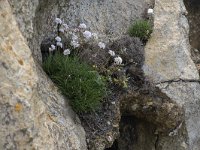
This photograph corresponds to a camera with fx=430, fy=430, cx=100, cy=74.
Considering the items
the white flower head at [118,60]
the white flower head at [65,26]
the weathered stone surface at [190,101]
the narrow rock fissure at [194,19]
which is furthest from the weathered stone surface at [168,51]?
the narrow rock fissure at [194,19]

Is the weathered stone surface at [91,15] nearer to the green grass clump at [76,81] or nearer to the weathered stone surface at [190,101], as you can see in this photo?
Result: the green grass clump at [76,81]

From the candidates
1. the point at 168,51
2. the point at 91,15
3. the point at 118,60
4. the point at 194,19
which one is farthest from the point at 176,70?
the point at 194,19

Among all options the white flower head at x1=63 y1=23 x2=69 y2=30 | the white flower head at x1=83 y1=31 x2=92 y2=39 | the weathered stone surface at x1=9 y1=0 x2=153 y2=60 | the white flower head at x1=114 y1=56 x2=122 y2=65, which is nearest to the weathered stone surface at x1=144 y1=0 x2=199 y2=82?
the weathered stone surface at x1=9 y1=0 x2=153 y2=60

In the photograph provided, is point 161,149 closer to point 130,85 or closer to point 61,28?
point 130,85

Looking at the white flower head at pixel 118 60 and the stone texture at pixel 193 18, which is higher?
the white flower head at pixel 118 60

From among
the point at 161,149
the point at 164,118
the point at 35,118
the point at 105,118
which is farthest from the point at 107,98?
the point at 35,118

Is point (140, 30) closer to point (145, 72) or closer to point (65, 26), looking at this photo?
point (145, 72)

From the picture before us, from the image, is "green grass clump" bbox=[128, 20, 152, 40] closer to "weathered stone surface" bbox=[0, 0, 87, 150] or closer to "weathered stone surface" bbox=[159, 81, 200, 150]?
"weathered stone surface" bbox=[159, 81, 200, 150]
